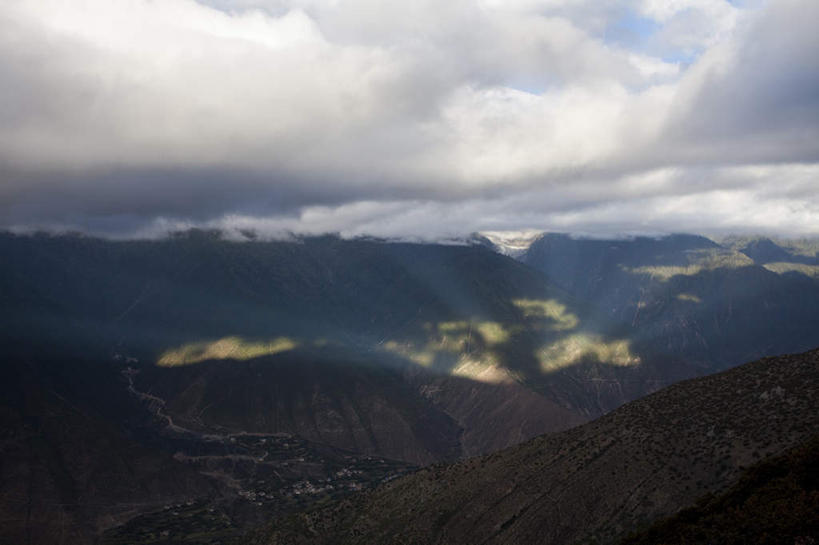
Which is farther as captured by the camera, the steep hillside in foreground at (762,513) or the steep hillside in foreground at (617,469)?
the steep hillside in foreground at (617,469)

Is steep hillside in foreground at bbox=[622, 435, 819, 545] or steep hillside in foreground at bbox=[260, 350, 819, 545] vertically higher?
steep hillside in foreground at bbox=[622, 435, 819, 545]

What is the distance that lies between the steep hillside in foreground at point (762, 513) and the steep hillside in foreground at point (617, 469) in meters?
29.5

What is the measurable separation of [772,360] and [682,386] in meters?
17.4

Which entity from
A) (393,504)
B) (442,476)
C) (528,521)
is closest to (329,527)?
(393,504)

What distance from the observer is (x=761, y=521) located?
5266cm

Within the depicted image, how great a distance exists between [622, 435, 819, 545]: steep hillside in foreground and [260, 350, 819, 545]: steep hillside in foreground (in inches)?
1161

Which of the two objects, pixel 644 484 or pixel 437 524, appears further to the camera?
pixel 437 524

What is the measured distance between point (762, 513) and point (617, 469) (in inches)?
2252

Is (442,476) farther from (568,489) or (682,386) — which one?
(682,386)

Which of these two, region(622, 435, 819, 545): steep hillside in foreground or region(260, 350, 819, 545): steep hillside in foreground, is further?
region(260, 350, 819, 545): steep hillside in foreground

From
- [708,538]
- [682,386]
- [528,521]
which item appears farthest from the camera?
[682,386]

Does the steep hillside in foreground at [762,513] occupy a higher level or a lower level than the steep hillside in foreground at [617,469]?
higher

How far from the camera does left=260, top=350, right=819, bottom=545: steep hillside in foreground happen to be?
315ft

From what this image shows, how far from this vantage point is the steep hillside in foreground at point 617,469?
9600cm
